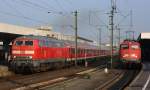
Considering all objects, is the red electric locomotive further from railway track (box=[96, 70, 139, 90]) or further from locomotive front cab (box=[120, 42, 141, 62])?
railway track (box=[96, 70, 139, 90])

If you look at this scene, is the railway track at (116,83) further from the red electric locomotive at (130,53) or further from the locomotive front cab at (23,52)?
the red electric locomotive at (130,53)

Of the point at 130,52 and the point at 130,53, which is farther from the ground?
the point at 130,52

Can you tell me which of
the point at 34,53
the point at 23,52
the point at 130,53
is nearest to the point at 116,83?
the point at 34,53

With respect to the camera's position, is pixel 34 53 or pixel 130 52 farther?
pixel 130 52

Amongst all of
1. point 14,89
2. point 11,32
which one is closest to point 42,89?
point 14,89

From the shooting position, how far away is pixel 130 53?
47.9 m

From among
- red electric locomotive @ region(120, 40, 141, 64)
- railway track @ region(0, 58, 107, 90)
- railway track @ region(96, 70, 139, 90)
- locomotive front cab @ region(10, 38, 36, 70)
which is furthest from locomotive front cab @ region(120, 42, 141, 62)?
railway track @ region(0, 58, 107, 90)

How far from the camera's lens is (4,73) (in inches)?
1412

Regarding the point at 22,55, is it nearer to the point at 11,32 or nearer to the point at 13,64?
the point at 13,64

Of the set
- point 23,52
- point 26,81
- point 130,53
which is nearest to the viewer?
point 26,81

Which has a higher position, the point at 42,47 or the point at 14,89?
the point at 42,47

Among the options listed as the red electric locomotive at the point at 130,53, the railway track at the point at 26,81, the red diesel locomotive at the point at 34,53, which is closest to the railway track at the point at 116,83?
the railway track at the point at 26,81

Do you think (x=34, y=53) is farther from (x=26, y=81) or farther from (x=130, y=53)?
(x=130, y=53)

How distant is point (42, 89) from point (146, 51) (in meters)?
72.2
